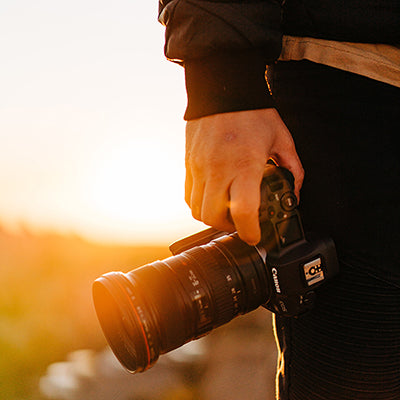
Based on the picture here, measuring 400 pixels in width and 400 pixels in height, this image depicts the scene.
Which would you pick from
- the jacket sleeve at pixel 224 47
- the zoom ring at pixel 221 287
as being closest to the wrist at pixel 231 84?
the jacket sleeve at pixel 224 47

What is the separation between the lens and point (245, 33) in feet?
2.43

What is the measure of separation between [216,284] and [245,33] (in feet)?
1.59

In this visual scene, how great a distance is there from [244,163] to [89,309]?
231 cm

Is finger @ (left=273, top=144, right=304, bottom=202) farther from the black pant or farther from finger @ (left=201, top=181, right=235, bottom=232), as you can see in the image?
finger @ (left=201, top=181, right=235, bottom=232)

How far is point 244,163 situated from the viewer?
743 millimetres

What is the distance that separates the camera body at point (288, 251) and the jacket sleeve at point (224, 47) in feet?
0.49

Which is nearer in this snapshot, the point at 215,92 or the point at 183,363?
the point at 215,92

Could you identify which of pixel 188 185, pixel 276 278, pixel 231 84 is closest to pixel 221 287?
pixel 276 278

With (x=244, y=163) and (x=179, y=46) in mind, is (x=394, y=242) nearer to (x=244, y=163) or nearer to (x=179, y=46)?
(x=244, y=163)

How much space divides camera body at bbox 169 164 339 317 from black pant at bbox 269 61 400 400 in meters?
0.03

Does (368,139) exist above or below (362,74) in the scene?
below

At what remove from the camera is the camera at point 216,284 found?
2.75 ft

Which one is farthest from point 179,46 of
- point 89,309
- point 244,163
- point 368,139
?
point 89,309

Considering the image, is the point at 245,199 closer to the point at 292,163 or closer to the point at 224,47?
the point at 292,163
